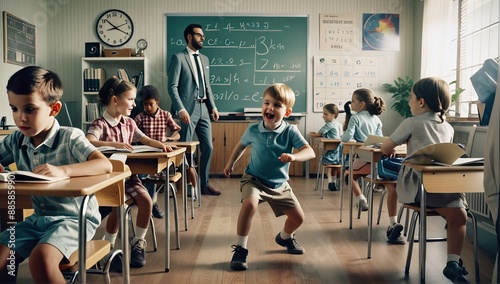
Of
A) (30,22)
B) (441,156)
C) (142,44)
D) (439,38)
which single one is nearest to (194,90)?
(142,44)

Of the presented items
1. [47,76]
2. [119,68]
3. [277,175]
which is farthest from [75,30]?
[47,76]

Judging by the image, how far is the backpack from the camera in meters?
2.69

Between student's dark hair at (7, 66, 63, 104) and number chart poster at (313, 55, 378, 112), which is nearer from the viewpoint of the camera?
student's dark hair at (7, 66, 63, 104)

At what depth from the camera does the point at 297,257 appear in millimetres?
2340

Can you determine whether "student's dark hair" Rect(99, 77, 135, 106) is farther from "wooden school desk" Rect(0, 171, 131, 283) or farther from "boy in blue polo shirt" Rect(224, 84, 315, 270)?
"wooden school desk" Rect(0, 171, 131, 283)

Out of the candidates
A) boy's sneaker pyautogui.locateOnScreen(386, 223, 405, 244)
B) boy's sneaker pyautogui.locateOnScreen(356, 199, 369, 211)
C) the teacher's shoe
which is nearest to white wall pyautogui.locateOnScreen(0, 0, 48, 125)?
the teacher's shoe

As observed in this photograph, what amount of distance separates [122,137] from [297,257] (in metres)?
1.14

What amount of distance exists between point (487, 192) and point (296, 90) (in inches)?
175

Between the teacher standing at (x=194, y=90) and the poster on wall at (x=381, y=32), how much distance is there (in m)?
2.58

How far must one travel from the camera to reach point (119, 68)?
18.9 feet

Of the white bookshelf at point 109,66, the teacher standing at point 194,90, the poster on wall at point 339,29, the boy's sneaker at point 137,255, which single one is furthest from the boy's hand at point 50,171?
the poster on wall at point 339,29

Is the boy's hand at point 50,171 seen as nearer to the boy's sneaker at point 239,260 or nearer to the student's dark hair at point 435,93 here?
the boy's sneaker at point 239,260

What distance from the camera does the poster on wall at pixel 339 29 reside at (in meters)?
5.91

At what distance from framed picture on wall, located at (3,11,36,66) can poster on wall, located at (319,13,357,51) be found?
3.58 meters
